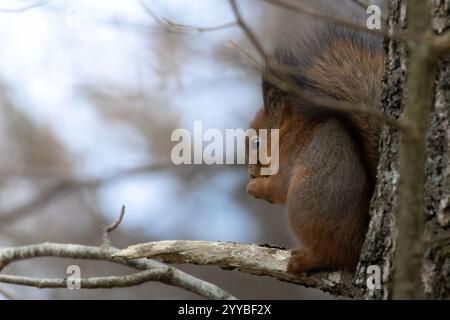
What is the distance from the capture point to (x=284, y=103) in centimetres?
297

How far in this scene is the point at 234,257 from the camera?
→ 2.31 meters

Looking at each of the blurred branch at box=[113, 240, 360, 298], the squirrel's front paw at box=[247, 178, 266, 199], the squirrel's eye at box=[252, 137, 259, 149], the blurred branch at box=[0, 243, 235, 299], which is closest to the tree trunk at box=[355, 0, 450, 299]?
the blurred branch at box=[113, 240, 360, 298]

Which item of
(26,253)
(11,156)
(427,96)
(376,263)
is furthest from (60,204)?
(427,96)

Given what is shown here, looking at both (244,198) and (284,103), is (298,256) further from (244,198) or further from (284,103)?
(244,198)

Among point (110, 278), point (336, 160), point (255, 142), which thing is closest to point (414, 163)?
point (336, 160)

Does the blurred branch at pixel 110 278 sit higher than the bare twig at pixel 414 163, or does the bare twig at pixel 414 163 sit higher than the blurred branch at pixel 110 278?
the bare twig at pixel 414 163

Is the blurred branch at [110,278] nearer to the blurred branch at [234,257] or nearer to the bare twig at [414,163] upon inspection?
the blurred branch at [234,257]

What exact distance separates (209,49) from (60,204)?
1.93 m

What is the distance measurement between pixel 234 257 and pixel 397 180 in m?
0.63

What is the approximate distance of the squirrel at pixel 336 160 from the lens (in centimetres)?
237

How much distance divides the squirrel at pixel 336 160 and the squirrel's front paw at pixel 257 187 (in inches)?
9.9

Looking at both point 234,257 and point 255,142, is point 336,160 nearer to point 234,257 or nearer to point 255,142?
point 234,257

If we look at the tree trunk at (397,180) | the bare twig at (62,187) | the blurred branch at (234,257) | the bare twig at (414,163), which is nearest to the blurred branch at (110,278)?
the blurred branch at (234,257)

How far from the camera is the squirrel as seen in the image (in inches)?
93.2
